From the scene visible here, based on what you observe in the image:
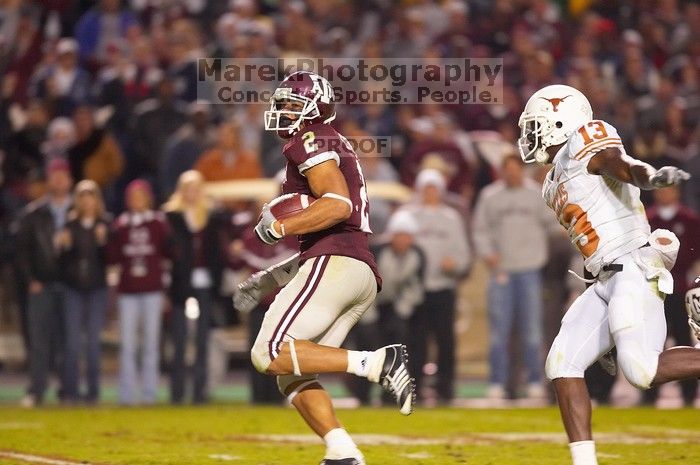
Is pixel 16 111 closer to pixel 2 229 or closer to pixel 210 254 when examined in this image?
pixel 2 229

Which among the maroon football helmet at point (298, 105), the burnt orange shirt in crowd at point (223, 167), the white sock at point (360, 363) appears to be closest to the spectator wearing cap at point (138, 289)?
the burnt orange shirt in crowd at point (223, 167)

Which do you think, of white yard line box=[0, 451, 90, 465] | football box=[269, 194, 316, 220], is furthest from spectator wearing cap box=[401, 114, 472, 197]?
football box=[269, 194, 316, 220]

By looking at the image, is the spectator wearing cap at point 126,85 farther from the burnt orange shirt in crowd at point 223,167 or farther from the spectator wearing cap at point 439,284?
the spectator wearing cap at point 439,284

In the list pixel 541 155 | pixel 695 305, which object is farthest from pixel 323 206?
Result: pixel 695 305

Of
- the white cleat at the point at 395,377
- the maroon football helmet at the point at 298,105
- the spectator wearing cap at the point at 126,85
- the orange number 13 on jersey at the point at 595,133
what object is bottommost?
the white cleat at the point at 395,377

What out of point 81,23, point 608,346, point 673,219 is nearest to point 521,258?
point 673,219

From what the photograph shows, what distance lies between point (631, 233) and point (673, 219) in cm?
560

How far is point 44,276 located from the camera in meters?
12.3

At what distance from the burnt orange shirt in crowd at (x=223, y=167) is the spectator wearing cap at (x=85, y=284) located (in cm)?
173

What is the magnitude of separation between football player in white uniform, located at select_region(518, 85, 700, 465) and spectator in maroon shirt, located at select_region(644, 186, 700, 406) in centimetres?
530

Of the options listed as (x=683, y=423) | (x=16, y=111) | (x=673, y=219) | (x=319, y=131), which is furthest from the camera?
(x=16, y=111)

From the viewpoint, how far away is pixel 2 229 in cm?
1358

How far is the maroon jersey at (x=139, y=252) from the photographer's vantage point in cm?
1209

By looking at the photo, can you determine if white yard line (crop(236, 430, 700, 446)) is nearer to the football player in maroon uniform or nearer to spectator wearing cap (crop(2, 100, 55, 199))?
the football player in maroon uniform
